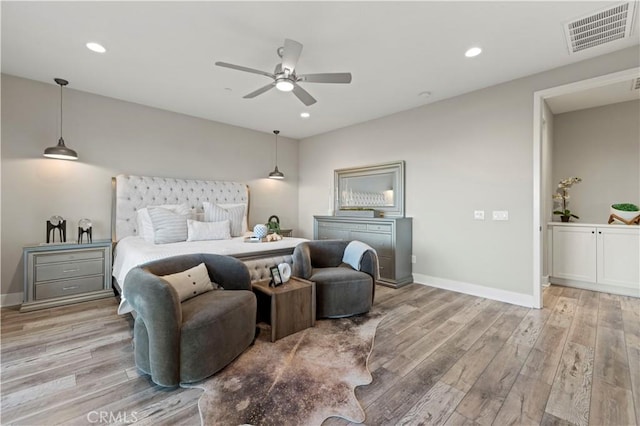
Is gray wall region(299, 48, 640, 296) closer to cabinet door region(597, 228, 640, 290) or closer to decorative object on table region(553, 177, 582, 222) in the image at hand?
cabinet door region(597, 228, 640, 290)

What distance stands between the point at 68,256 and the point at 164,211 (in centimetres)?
121

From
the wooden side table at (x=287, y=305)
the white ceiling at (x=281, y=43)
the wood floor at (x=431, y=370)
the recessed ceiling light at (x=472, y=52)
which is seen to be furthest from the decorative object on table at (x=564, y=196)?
the wooden side table at (x=287, y=305)

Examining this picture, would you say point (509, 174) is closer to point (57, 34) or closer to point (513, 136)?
point (513, 136)

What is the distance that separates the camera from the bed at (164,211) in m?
2.98

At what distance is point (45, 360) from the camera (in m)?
2.16

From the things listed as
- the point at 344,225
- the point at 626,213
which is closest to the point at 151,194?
the point at 344,225

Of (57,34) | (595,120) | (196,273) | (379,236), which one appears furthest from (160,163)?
(595,120)

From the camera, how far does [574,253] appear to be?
162 inches

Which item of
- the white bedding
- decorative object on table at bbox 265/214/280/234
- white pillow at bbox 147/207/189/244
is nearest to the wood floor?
the white bedding

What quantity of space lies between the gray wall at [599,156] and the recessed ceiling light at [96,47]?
672cm

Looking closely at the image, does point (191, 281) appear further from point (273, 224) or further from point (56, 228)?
point (273, 224)

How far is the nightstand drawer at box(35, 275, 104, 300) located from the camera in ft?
10.6

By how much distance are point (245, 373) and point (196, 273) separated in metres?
0.94

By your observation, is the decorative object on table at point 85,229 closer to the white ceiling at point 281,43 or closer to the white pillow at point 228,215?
the white pillow at point 228,215
